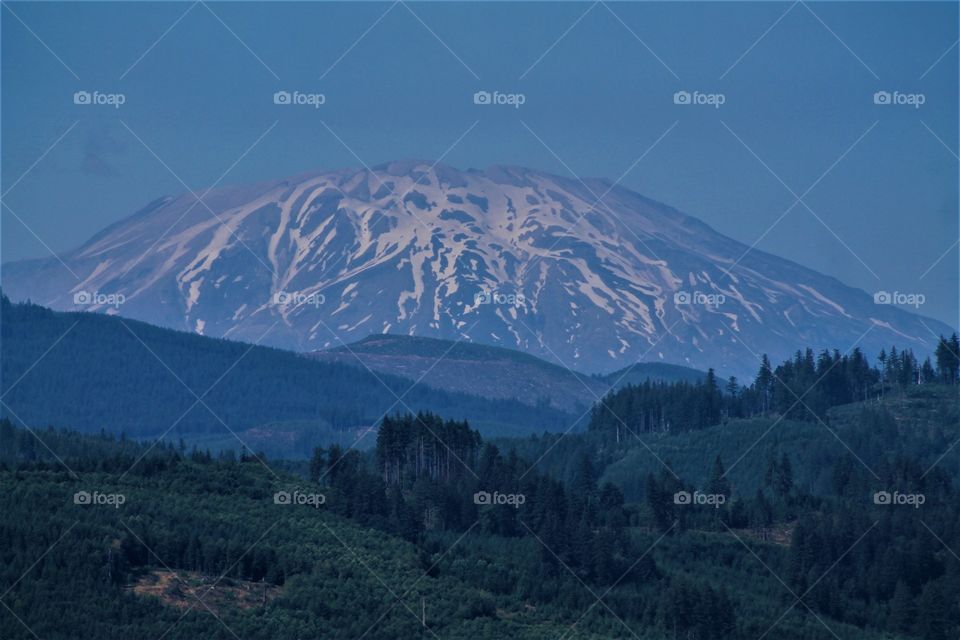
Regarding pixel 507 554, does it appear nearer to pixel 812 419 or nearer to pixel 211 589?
pixel 211 589

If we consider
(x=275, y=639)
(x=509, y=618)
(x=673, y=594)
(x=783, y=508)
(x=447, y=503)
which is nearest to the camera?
(x=275, y=639)

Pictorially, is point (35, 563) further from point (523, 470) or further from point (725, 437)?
point (725, 437)

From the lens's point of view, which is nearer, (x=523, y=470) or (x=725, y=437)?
(x=523, y=470)

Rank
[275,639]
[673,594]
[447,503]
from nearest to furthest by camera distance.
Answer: [275,639], [673,594], [447,503]

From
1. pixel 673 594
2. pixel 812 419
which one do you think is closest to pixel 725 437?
pixel 812 419

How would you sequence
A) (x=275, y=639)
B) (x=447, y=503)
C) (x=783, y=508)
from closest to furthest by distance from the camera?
(x=275, y=639) → (x=447, y=503) → (x=783, y=508)

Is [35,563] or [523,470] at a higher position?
[523,470]

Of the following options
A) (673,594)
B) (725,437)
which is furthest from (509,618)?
(725,437)

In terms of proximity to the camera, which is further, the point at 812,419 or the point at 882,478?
the point at 812,419

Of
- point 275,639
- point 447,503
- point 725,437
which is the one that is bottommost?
point 275,639
